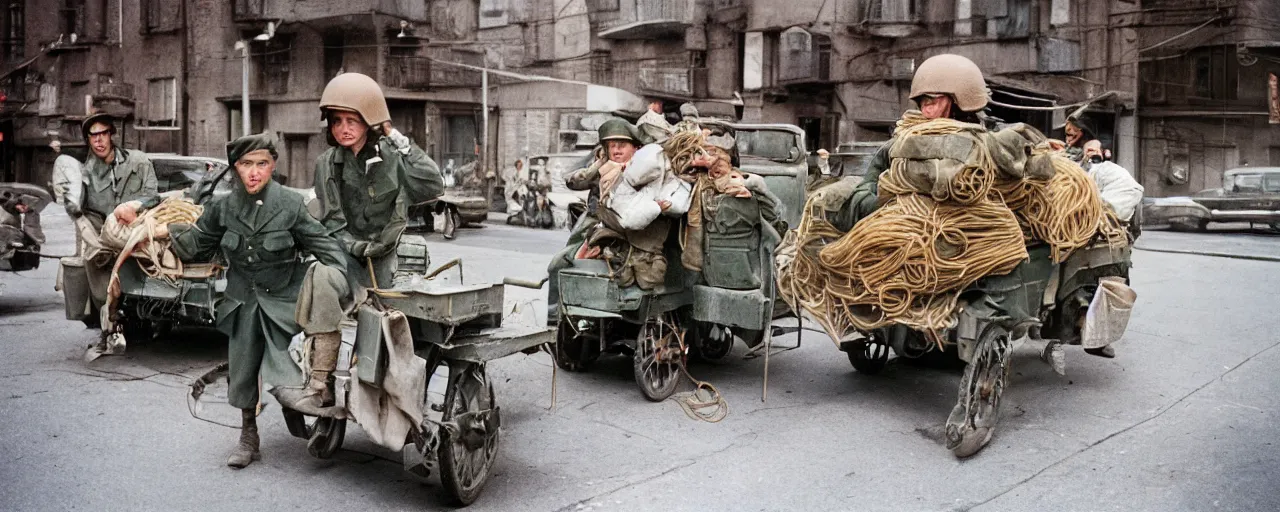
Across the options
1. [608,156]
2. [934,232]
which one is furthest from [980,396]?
[608,156]

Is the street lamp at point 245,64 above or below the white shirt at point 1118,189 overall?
above

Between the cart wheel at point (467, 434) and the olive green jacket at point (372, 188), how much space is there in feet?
4.58

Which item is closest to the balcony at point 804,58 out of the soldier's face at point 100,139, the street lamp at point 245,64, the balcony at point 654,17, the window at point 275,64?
the balcony at point 654,17

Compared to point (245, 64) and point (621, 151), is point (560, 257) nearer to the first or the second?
point (621, 151)

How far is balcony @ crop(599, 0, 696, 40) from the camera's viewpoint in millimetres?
31609

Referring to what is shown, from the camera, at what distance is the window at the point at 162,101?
36062 millimetres

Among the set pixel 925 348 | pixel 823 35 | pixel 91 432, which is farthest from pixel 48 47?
pixel 925 348

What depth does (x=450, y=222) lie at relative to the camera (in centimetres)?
2119

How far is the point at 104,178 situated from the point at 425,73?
26.1 m

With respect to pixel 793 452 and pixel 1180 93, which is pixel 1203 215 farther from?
pixel 793 452

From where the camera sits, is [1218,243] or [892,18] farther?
[892,18]

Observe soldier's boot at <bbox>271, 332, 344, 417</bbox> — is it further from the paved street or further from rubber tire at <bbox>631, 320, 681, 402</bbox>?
rubber tire at <bbox>631, 320, 681, 402</bbox>

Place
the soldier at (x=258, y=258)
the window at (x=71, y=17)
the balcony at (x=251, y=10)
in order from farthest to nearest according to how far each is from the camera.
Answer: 1. the balcony at (x=251, y=10)
2. the window at (x=71, y=17)
3. the soldier at (x=258, y=258)

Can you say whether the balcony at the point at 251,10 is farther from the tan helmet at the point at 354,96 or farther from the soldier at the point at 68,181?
the tan helmet at the point at 354,96
